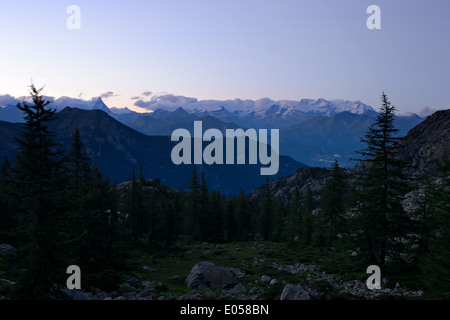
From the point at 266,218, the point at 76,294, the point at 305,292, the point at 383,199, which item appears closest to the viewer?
the point at 305,292

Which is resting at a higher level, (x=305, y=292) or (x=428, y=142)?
(x=428, y=142)

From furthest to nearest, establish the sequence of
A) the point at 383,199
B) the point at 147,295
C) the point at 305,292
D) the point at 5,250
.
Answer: the point at 5,250 → the point at 383,199 → the point at 147,295 → the point at 305,292

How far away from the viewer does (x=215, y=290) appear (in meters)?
22.6

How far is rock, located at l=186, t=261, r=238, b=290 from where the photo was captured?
79.0 ft

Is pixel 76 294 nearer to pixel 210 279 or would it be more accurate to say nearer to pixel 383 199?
pixel 210 279

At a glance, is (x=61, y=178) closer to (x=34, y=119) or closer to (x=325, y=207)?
(x=34, y=119)

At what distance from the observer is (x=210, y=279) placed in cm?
2462

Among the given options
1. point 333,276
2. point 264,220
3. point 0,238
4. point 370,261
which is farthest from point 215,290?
point 264,220

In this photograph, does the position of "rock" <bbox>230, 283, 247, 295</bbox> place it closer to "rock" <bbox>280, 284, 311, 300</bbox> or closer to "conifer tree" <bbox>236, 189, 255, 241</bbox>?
"rock" <bbox>280, 284, 311, 300</bbox>

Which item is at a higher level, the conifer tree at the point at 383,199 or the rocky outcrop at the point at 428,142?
the rocky outcrop at the point at 428,142

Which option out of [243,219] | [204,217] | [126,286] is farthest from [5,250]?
[243,219]

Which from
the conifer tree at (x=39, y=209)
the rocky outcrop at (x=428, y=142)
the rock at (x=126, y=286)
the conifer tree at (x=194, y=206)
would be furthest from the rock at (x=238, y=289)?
the rocky outcrop at (x=428, y=142)

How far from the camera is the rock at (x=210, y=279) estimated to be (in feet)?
79.0

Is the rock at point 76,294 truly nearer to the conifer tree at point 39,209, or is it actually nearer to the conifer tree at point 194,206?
the conifer tree at point 39,209
